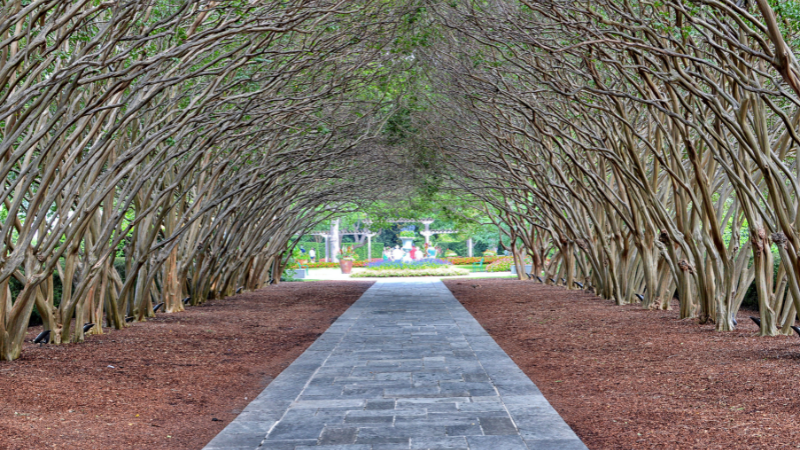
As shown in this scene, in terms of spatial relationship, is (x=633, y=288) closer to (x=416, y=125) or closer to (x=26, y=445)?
(x=416, y=125)

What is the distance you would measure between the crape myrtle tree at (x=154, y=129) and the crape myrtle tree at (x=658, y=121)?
7.18 ft

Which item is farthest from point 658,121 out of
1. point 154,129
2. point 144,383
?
point 154,129

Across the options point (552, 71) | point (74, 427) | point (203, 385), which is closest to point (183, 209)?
point (552, 71)

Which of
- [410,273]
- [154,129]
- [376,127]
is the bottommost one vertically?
[410,273]

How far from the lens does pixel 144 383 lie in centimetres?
754

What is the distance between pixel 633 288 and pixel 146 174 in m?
10.2

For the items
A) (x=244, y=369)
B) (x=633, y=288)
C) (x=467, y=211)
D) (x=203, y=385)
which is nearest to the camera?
(x=203, y=385)

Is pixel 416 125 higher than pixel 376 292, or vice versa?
pixel 416 125

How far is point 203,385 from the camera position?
25.4 feet

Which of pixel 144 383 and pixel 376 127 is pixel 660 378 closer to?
pixel 144 383

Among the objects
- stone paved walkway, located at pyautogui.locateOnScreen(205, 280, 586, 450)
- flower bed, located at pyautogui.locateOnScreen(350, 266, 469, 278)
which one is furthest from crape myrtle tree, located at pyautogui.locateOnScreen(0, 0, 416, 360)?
flower bed, located at pyautogui.locateOnScreen(350, 266, 469, 278)

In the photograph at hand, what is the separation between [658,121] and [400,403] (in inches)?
253

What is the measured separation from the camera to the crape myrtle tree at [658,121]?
27.2ft

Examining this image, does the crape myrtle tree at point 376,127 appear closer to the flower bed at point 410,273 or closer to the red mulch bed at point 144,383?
the red mulch bed at point 144,383
